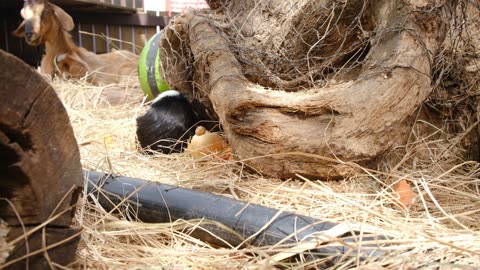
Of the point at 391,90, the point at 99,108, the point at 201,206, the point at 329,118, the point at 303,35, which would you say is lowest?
the point at 99,108

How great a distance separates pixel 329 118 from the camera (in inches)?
79.3

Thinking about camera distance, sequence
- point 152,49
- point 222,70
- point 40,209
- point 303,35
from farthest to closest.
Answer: point 152,49, point 303,35, point 222,70, point 40,209

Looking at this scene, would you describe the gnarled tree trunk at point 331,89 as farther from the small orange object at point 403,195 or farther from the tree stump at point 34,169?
the tree stump at point 34,169

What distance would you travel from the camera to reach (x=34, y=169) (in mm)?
1027

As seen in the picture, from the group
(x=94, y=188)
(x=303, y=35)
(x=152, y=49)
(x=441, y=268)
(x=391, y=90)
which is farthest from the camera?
(x=152, y=49)

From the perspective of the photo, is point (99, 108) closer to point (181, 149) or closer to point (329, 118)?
point (181, 149)

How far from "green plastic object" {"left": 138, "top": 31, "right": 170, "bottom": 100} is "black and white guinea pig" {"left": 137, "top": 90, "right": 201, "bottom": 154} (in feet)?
3.33

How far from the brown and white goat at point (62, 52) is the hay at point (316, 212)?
7.83ft

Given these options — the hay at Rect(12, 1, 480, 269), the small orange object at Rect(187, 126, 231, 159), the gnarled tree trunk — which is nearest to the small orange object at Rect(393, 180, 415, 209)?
the hay at Rect(12, 1, 480, 269)

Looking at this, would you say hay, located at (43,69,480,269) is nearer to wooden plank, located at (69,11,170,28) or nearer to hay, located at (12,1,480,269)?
hay, located at (12,1,480,269)

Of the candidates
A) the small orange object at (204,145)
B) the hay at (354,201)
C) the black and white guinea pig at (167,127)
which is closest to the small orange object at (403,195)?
the hay at (354,201)

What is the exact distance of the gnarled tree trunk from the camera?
198 cm

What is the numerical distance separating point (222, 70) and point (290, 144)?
0.59 m

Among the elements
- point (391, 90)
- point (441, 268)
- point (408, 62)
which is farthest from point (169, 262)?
point (408, 62)
